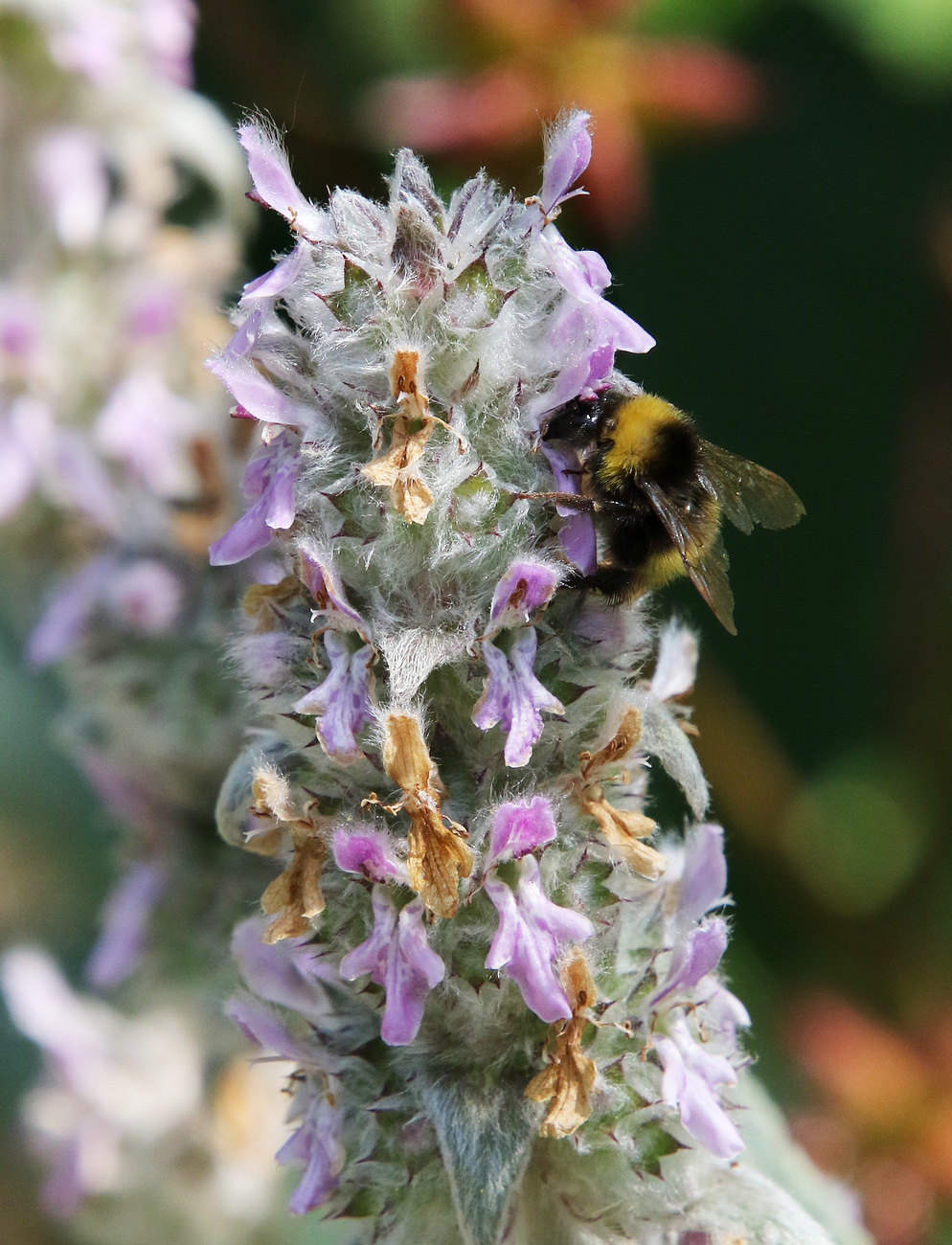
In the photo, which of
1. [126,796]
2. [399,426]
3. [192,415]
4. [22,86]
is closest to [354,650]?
[399,426]

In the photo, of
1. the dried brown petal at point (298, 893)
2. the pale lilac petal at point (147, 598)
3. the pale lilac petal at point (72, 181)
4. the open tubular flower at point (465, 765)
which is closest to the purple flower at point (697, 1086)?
the open tubular flower at point (465, 765)

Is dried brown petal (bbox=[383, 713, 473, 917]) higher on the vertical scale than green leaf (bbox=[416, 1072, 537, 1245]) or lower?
higher

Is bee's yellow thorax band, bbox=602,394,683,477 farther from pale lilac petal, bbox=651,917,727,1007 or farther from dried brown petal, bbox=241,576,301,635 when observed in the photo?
pale lilac petal, bbox=651,917,727,1007

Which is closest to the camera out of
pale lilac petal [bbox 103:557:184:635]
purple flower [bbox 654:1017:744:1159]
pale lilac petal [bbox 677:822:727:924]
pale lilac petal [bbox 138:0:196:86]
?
purple flower [bbox 654:1017:744:1159]

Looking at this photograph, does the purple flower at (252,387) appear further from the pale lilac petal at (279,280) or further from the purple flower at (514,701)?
the purple flower at (514,701)

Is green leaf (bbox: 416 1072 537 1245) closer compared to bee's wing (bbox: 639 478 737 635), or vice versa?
green leaf (bbox: 416 1072 537 1245)

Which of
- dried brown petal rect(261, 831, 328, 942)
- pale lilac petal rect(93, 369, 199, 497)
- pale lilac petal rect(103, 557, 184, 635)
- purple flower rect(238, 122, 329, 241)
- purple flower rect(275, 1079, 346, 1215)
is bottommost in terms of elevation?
pale lilac petal rect(93, 369, 199, 497)

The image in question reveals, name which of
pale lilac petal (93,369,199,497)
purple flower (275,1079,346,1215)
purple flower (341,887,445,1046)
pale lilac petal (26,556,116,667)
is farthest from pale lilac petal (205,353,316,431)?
pale lilac petal (93,369,199,497)
